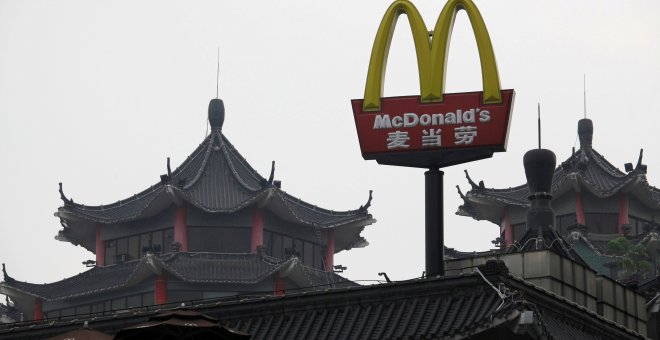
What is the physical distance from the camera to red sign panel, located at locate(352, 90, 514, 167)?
5478 centimetres

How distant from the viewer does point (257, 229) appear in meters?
93.9

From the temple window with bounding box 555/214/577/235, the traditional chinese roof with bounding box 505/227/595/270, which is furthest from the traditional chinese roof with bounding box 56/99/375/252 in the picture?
the traditional chinese roof with bounding box 505/227/595/270

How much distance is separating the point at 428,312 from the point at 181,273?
Result: 45.1 metres

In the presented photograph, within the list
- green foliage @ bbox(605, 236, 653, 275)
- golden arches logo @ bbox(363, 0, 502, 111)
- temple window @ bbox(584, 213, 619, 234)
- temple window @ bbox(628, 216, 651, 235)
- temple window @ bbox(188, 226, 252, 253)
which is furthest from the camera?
temple window @ bbox(628, 216, 651, 235)

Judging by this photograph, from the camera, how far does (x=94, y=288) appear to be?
91375 millimetres

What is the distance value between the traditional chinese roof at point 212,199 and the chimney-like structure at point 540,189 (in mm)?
29127

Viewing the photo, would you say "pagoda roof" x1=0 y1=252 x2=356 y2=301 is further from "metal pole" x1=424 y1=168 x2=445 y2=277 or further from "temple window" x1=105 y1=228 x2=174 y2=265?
"metal pole" x1=424 y1=168 x2=445 y2=277

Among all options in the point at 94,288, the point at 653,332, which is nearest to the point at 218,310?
the point at 653,332

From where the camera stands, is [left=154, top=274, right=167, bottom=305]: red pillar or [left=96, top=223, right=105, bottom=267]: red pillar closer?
[left=154, top=274, right=167, bottom=305]: red pillar

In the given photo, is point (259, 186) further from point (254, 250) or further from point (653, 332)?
point (653, 332)

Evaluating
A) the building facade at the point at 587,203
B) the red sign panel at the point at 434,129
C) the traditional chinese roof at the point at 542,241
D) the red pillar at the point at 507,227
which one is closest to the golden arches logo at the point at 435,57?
the red sign panel at the point at 434,129

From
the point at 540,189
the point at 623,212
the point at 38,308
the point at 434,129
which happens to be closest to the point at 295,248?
the point at 38,308

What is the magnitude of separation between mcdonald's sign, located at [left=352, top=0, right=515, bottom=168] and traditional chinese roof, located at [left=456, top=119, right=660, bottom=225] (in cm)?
4583

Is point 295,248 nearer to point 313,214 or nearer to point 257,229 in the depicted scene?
point 313,214
